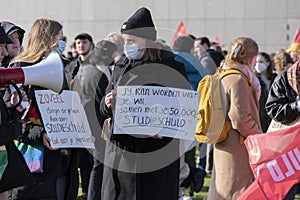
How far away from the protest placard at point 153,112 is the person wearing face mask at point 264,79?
4921 millimetres

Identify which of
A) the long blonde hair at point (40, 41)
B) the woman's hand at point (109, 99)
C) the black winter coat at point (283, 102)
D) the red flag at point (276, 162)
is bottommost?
the red flag at point (276, 162)

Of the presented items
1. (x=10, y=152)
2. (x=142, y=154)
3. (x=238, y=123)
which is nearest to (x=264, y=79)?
(x=238, y=123)

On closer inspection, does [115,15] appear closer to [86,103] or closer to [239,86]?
[86,103]

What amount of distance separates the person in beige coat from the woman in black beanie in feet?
2.66

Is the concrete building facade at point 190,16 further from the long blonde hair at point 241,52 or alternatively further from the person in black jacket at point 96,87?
the long blonde hair at point 241,52

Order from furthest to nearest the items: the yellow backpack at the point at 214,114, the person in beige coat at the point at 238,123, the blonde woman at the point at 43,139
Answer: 1. the yellow backpack at the point at 214,114
2. the person in beige coat at the point at 238,123
3. the blonde woman at the point at 43,139

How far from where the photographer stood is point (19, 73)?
5.48 metres

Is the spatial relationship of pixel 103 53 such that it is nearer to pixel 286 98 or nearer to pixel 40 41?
pixel 286 98

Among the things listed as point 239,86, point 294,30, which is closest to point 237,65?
point 239,86

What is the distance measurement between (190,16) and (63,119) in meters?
20.8

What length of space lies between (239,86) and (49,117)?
6.05 ft

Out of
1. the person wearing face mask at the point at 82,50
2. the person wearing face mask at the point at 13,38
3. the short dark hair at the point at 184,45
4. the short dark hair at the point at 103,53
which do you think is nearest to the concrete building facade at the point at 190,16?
the short dark hair at the point at 184,45

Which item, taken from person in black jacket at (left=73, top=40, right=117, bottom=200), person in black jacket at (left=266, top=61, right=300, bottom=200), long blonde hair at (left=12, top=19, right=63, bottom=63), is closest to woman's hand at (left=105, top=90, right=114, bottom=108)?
long blonde hair at (left=12, top=19, right=63, bottom=63)

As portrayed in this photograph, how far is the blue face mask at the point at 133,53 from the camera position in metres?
6.82
